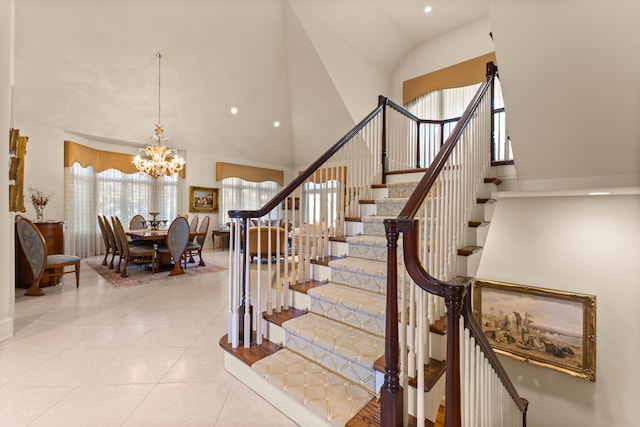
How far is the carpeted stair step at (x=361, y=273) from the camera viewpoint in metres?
2.23

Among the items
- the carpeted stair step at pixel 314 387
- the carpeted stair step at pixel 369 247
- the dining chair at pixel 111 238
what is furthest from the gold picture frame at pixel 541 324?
the dining chair at pixel 111 238

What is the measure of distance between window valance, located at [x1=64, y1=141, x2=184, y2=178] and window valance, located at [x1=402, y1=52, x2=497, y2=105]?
6.78 metres

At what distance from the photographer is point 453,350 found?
0.99 m

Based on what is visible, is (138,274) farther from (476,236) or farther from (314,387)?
(476,236)

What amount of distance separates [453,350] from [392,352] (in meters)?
0.34

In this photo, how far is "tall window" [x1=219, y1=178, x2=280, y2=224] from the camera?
843 cm

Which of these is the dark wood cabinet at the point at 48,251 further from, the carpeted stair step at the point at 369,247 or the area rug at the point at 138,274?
the carpeted stair step at the point at 369,247

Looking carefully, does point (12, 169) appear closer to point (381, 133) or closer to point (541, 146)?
point (381, 133)

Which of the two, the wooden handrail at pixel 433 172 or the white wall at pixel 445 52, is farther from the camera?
the white wall at pixel 445 52

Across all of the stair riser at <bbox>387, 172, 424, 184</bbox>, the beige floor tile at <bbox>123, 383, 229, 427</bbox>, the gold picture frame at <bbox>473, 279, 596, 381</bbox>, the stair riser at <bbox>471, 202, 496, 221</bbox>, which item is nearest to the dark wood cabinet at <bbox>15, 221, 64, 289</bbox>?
the beige floor tile at <bbox>123, 383, 229, 427</bbox>

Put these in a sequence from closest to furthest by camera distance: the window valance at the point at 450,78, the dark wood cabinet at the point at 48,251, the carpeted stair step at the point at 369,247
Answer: the carpeted stair step at the point at 369,247 → the dark wood cabinet at the point at 48,251 → the window valance at the point at 450,78

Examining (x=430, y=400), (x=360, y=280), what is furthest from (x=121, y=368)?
(x=430, y=400)

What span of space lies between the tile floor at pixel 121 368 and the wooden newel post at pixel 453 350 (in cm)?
101

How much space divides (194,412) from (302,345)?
73cm
